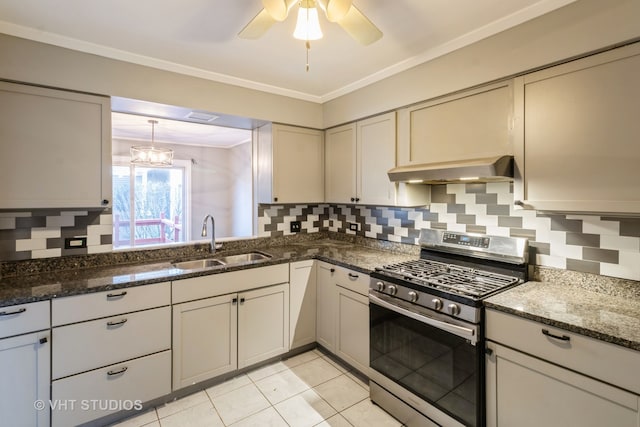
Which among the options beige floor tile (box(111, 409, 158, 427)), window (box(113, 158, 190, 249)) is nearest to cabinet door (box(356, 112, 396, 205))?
beige floor tile (box(111, 409, 158, 427))

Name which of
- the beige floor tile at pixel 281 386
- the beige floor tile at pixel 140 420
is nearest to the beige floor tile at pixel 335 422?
the beige floor tile at pixel 281 386

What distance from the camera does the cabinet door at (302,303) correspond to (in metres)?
2.61

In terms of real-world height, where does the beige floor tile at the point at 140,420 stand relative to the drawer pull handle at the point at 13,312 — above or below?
below

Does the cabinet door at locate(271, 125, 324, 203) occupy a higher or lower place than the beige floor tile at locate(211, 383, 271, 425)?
higher

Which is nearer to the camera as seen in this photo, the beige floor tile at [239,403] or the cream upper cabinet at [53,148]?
the cream upper cabinet at [53,148]

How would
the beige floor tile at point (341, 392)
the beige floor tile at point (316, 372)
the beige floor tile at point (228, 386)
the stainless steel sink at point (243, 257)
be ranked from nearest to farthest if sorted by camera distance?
the beige floor tile at point (341, 392) < the beige floor tile at point (228, 386) < the beige floor tile at point (316, 372) < the stainless steel sink at point (243, 257)

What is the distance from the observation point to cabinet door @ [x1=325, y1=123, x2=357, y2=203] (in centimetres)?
284

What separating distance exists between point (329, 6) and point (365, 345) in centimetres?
207

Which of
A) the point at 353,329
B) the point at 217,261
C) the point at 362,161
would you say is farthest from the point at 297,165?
the point at 353,329

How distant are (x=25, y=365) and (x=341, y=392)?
186cm

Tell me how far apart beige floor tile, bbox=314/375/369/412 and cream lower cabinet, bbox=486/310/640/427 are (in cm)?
88

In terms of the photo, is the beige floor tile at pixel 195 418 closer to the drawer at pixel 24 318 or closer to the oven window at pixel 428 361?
the drawer at pixel 24 318

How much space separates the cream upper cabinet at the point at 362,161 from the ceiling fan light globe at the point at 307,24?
111 cm

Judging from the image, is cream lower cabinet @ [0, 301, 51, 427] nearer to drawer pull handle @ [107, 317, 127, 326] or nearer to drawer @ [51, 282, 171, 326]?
drawer @ [51, 282, 171, 326]
